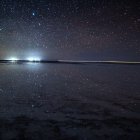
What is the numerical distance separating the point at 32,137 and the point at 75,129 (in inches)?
53.8

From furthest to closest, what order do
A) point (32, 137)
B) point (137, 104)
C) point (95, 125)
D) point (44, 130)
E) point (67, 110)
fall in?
point (137, 104) → point (67, 110) → point (95, 125) → point (44, 130) → point (32, 137)

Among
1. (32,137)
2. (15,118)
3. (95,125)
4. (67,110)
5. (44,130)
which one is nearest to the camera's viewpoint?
(32,137)

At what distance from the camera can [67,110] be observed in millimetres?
9406

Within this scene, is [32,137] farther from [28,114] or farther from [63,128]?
[28,114]

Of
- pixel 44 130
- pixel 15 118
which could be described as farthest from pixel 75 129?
pixel 15 118

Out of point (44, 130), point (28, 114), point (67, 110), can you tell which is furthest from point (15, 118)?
point (67, 110)

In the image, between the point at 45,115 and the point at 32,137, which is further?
the point at 45,115

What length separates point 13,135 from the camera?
6250mm

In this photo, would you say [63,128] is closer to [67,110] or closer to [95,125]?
[95,125]

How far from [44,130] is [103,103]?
483 centimetres

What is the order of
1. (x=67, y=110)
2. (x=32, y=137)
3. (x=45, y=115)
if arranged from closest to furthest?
(x=32, y=137)
(x=45, y=115)
(x=67, y=110)

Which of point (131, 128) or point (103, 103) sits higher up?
point (103, 103)

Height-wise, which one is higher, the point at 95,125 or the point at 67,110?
the point at 67,110

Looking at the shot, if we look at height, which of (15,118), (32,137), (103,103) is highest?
(103,103)
